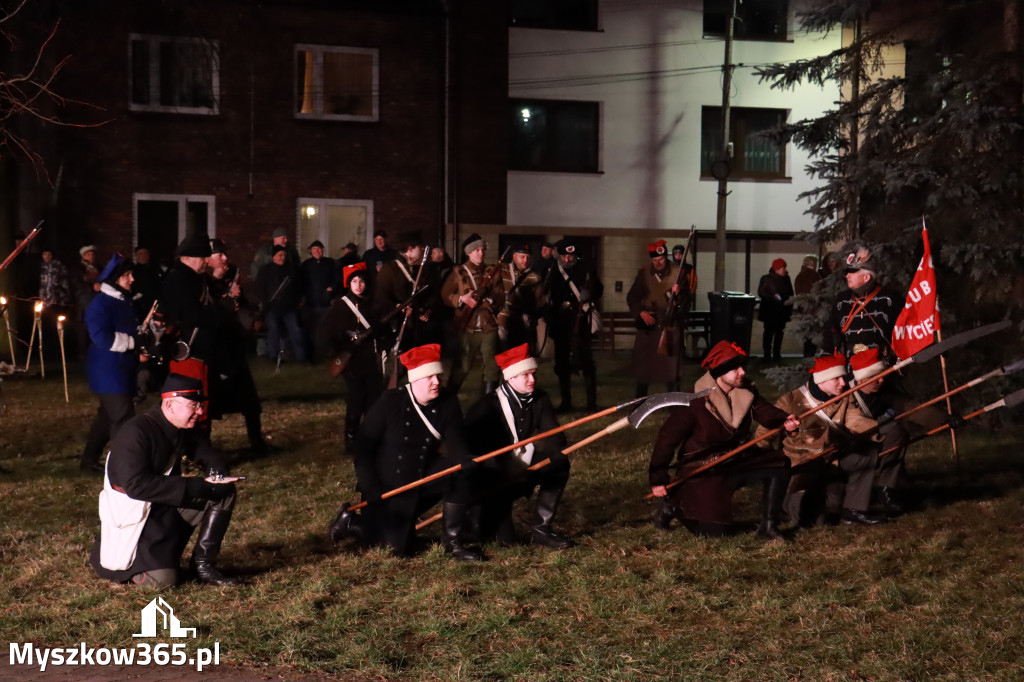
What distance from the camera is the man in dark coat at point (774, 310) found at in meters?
22.7

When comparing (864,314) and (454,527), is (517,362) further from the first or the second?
(864,314)

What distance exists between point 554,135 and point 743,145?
452 cm

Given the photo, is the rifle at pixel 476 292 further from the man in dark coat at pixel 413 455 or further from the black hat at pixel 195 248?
the man in dark coat at pixel 413 455

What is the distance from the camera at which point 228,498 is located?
758cm

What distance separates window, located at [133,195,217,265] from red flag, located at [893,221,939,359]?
16674 mm

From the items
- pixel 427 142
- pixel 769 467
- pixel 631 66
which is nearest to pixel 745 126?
pixel 631 66

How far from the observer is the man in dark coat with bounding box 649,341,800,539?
29.5 feet

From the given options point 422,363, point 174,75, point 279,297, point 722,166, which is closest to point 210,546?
point 422,363

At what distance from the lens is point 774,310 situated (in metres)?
22.8

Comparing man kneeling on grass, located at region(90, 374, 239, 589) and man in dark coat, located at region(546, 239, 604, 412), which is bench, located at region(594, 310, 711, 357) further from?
man kneeling on grass, located at region(90, 374, 239, 589)

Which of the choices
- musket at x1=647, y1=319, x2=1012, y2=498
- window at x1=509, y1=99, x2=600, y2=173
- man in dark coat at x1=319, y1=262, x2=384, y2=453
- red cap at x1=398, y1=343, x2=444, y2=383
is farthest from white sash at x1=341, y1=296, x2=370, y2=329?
window at x1=509, y1=99, x2=600, y2=173

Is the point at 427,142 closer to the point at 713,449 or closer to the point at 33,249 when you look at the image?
the point at 33,249

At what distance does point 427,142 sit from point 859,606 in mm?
20237

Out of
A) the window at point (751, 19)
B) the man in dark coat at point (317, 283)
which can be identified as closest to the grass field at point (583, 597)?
the man in dark coat at point (317, 283)
